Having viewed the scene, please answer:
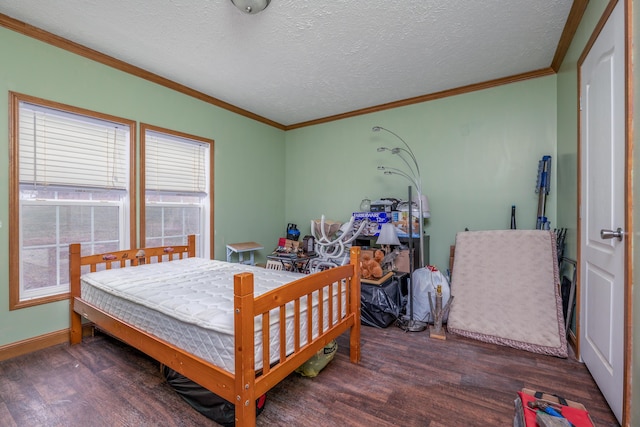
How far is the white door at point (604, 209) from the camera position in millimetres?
1410

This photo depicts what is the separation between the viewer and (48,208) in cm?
237

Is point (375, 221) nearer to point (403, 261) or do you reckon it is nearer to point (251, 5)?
point (403, 261)

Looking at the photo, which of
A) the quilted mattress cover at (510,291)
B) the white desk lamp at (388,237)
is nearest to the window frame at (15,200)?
the white desk lamp at (388,237)

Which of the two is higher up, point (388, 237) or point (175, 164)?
Result: point (175, 164)

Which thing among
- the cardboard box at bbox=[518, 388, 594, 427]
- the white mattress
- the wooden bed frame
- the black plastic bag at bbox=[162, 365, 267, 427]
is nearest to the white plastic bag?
the wooden bed frame

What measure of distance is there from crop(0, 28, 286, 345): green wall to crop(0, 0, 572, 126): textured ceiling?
208 mm

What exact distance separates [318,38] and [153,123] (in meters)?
1.89

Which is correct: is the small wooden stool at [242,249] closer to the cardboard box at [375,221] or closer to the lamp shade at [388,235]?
the cardboard box at [375,221]

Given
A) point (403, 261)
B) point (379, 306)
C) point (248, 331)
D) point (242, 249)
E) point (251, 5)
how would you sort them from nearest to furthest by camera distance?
point (248, 331) → point (251, 5) → point (379, 306) → point (403, 261) → point (242, 249)

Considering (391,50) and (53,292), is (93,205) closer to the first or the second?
(53,292)

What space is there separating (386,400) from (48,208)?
2970 millimetres

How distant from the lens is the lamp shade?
9.35 feet

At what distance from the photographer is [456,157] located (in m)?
3.26

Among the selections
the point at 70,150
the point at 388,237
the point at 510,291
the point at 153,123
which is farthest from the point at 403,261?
the point at 70,150
